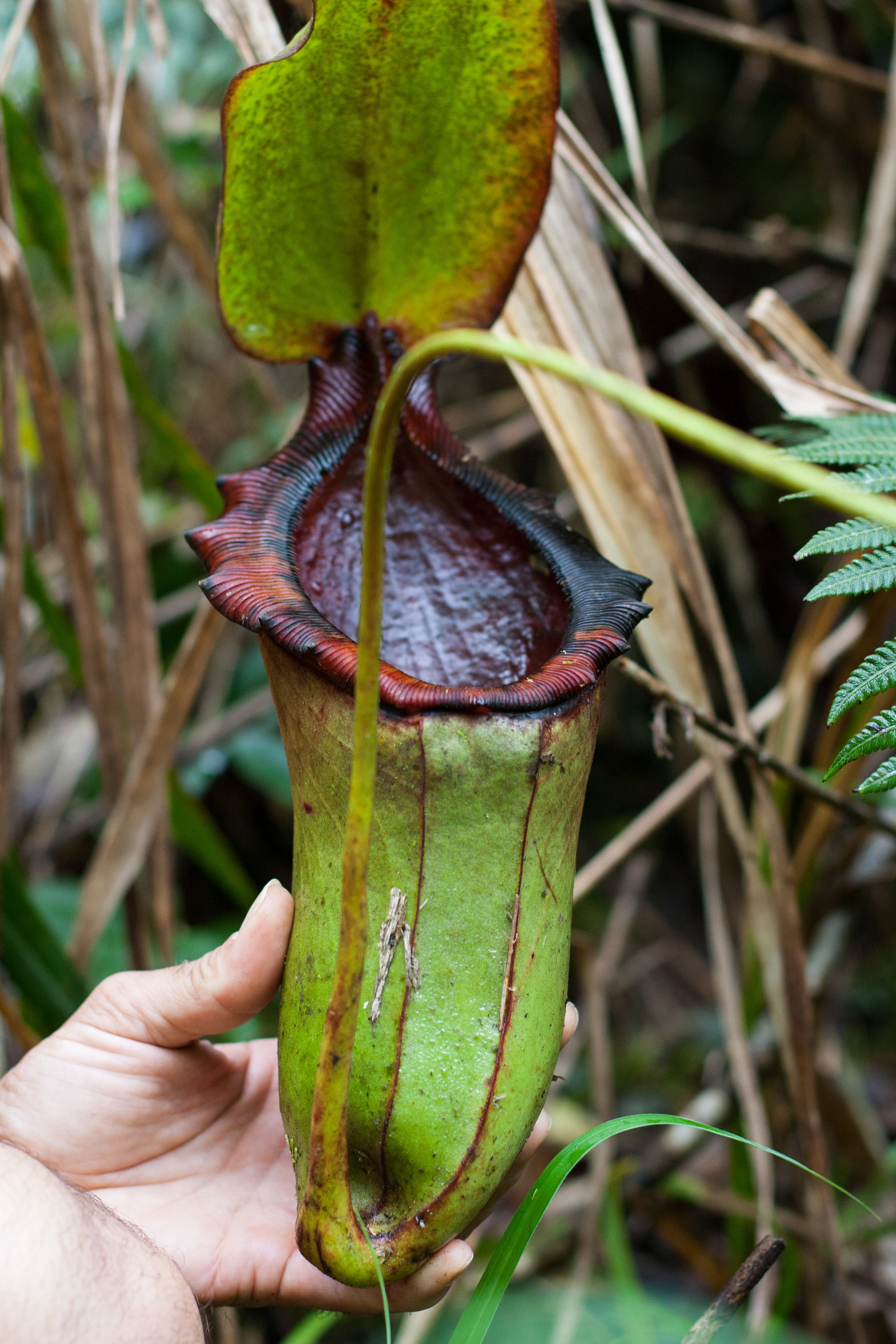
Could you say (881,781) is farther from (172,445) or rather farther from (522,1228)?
(172,445)

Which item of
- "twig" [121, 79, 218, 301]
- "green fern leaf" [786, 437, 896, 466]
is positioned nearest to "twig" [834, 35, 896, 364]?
"green fern leaf" [786, 437, 896, 466]

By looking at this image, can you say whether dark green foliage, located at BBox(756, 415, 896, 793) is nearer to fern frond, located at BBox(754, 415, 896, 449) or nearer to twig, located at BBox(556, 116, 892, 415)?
fern frond, located at BBox(754, 415, 896, 449)

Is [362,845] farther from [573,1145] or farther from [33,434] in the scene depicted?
[33,434]

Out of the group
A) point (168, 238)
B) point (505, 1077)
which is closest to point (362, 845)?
point (505, 1077)

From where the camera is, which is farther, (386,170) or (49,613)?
(49,613)

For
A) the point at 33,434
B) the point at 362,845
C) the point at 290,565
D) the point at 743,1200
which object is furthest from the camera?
the point at 33,434

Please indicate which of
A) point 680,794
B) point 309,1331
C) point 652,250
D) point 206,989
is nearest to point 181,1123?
point 206,989
